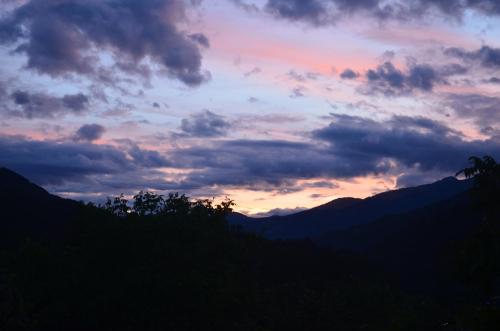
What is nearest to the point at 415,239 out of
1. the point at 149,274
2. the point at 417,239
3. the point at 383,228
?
the point at 417,239

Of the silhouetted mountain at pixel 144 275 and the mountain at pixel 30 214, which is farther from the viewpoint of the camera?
the mountain at pixel 30 214

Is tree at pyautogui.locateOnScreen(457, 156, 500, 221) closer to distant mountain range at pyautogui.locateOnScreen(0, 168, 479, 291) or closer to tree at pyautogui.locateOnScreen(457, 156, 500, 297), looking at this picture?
tree at pyautogui.locateOnScreen(457, 156, 500, 297)

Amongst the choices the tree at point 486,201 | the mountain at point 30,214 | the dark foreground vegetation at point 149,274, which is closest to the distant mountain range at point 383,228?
the mountain at point 30,214

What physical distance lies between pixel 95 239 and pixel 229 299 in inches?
301

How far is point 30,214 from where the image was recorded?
67438 mm

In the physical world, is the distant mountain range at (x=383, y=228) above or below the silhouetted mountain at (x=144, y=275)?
above

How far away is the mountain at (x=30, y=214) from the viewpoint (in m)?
60.1

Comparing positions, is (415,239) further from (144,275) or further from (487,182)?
(487,182)

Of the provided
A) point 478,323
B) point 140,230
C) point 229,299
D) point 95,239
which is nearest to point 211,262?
point 229,299

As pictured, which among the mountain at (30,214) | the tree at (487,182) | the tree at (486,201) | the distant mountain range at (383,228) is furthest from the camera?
the distant mountain range at (383,228)

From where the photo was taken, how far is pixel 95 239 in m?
31.4

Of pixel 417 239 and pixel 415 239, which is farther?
pixel 415 239

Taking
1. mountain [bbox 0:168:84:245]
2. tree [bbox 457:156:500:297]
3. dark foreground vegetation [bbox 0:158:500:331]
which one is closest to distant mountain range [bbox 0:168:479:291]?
mountain [bbox 0:168:84:245]

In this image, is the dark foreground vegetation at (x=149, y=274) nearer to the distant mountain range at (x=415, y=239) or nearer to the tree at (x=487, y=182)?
the tree at (x=487, y=182)
